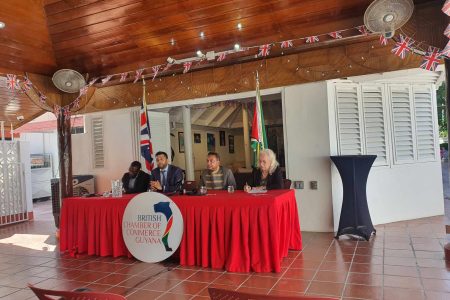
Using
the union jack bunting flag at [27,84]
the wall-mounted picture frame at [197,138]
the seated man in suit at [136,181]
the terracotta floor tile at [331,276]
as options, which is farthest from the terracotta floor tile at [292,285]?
the wall-mounted picture frame at [197,138]

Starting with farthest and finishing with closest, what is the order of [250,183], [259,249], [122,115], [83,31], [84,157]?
1. [84,157]
2. [122,115]
3. [83,31]
4. [250,183]
5. [259,249]

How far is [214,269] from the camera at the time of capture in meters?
3.75

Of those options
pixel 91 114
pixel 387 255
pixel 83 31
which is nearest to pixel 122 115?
pixel 91 114

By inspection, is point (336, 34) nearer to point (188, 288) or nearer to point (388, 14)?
point (388, 14)

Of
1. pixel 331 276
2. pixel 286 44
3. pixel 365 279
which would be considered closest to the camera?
pixel 365 279

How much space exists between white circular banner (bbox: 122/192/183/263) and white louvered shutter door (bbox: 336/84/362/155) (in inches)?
115

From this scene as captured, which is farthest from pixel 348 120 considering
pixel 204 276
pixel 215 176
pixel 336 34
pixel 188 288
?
pixel 188 288

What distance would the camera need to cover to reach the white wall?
517cm

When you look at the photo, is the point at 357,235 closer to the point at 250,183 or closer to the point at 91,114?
the point at 250,183

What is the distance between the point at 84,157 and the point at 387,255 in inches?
237

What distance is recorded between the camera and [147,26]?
4.88 metres

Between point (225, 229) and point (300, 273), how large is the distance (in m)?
0.90

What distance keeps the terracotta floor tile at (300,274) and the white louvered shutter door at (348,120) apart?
234 centimetres

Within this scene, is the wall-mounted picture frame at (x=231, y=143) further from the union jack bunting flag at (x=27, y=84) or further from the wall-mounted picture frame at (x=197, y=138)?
the union jack bunting flag at (x=27, y=84)
